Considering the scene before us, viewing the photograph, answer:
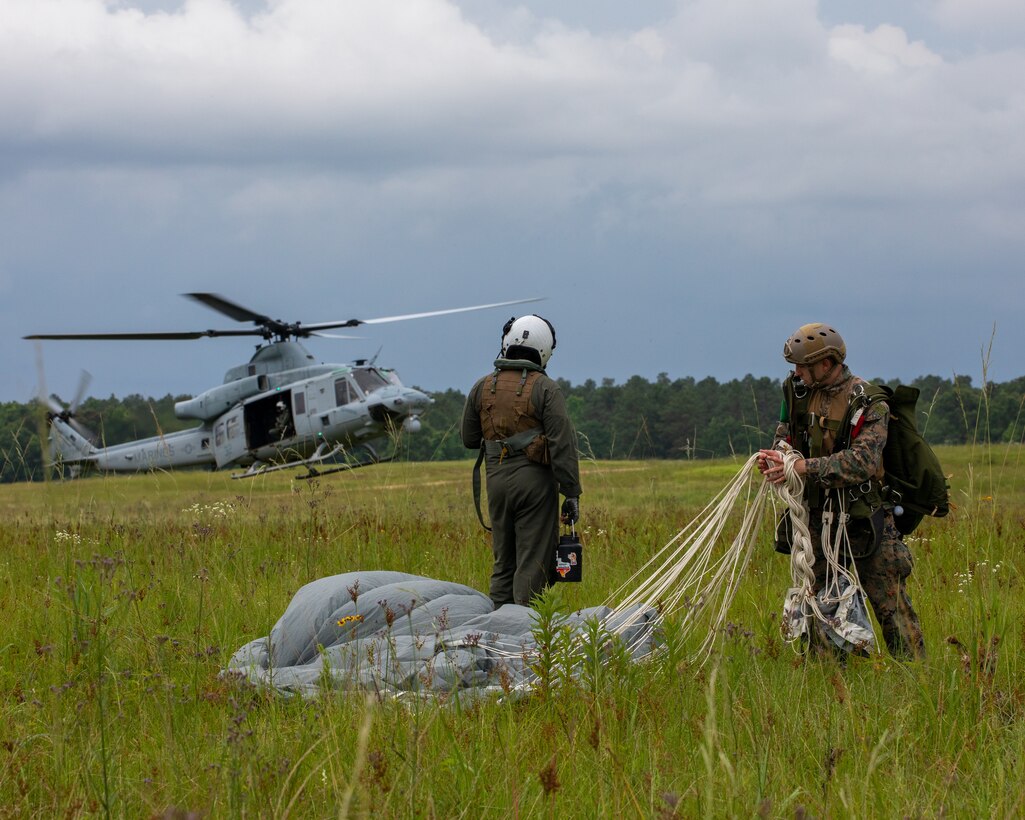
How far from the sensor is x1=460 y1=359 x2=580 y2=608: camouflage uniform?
6.95 metres

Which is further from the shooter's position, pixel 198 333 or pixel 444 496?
pixel 198 333

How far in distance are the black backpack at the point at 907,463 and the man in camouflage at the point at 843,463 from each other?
0.07 metres

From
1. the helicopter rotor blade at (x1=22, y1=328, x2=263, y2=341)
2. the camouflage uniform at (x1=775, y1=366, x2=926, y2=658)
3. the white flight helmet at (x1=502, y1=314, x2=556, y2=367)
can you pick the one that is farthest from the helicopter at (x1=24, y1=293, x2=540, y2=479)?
the camouflage uniform at (x1=775, y1=366, x2=926, y2=658)

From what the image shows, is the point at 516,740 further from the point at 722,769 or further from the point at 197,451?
the point at 197,451

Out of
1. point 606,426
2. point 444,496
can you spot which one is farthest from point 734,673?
point 606,426

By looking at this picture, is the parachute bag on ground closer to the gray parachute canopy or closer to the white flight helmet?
the gray parachute canopy

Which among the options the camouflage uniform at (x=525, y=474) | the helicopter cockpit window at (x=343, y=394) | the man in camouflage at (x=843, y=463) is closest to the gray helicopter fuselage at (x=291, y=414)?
the helicopter cockpit window at (x=343, y=394)

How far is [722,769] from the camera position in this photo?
145 inches

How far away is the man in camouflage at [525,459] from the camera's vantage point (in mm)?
6957

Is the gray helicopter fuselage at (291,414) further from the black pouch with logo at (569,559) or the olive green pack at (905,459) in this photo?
the olive green pack at (905,459)

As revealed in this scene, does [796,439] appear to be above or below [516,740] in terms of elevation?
above

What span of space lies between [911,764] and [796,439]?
2262mm

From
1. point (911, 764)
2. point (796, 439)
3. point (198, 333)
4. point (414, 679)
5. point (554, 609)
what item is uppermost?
point (198, 333)

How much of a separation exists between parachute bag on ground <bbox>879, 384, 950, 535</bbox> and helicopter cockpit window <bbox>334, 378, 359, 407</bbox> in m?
18.3
